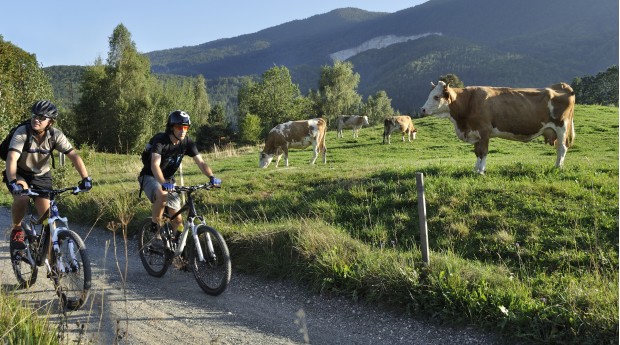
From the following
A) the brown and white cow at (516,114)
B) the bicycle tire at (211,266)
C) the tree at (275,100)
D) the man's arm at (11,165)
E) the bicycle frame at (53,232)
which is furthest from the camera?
the tree at (275,100)

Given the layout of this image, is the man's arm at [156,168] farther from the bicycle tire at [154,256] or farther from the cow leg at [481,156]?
the cow leg at [481,156]

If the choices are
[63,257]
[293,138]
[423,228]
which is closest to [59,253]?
[63,257]

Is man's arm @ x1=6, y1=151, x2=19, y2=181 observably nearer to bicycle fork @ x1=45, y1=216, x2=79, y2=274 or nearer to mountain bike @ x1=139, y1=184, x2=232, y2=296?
bicycle fork @ x1=45, y1=216, x2=79, y2=274

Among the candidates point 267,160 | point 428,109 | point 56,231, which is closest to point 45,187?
point 56,231

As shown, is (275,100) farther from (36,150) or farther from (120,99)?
(36,150)

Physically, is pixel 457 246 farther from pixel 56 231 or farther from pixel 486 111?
pixel 56 231

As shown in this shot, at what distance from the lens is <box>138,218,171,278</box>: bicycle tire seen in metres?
7.20

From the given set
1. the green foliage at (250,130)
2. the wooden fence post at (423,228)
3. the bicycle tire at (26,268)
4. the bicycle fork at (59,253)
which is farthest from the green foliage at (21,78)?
the wooden fence post at (423,228)

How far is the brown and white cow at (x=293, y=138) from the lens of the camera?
2134 centimetres

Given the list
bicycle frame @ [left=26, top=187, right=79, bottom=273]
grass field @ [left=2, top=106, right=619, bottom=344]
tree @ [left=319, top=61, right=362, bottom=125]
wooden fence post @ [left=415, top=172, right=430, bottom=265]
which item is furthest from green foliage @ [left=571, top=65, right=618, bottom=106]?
bicycle frame @ [left=26, top=187, right=79, bottom=273]

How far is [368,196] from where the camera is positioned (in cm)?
986

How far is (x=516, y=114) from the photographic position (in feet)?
36.3

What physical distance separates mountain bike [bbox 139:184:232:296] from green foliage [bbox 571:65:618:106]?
82.2 m

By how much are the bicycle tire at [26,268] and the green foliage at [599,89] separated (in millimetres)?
83806
